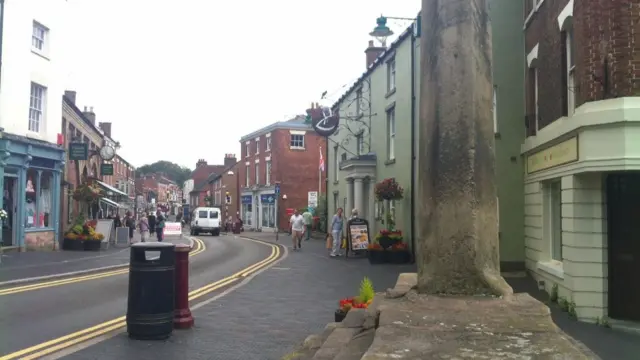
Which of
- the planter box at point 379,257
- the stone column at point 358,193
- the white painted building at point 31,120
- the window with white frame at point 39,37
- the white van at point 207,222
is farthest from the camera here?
the white van at point 207,222

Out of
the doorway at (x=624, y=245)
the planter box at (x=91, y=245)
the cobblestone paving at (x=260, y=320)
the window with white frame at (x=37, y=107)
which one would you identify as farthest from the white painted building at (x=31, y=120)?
the doorway at (x=624, y=245)

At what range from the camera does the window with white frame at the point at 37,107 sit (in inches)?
871

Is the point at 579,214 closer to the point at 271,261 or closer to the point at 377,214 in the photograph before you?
the point at 271,261

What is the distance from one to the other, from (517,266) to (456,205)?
1076 centimetres

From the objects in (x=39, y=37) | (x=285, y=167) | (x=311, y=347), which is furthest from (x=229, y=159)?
(x=311, y=347)

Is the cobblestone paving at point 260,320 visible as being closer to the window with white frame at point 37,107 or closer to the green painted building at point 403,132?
the green painted building at point 403,132

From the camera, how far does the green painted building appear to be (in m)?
14.7

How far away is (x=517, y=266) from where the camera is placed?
14820 millimetres

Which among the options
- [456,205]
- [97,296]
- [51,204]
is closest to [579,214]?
[456,205]

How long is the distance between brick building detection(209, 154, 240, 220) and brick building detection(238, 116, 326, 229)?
23.6ft

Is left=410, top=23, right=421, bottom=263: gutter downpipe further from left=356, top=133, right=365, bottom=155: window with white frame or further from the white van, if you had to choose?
the white van

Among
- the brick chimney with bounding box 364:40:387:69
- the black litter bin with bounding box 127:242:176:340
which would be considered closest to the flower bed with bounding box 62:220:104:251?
the brick chimney with bounding box 364:40:387:69

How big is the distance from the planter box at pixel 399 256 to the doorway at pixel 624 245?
9.07 meters

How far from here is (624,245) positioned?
9.42 metres
